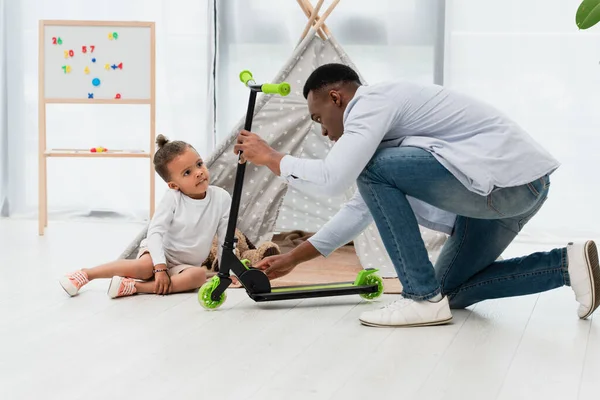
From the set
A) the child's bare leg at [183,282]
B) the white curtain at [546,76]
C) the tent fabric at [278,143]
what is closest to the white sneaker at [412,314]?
the child's bare leg at [183,282]

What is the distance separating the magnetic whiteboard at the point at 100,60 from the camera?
12.9ft

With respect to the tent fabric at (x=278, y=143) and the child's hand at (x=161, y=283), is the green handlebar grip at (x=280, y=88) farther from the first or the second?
the tent fabric at (x=278, y=143)

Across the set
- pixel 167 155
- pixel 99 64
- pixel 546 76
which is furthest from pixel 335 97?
pixel 546 76

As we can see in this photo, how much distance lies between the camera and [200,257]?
8.79 ft

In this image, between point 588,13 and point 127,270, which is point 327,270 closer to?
point 127,270

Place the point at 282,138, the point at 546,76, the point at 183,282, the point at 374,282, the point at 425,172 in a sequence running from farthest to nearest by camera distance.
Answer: the point at 546,76 < the point at 282,138 < the point at 183,282 < the point at 374,282 < the point at 425,172

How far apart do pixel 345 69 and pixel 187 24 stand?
7.59 ft

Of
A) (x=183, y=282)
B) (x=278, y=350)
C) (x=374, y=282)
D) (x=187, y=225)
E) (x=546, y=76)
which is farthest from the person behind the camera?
(x=546, y=76)

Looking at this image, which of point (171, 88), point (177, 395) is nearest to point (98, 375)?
point (177, 395)

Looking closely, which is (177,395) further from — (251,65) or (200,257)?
(251,65)

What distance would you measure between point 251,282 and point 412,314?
45cm

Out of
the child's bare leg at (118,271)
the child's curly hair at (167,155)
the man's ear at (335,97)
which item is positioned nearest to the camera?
the man's ear at (335,97)

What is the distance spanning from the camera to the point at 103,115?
442 centimetres

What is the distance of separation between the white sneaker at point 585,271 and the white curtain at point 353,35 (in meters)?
2.19
